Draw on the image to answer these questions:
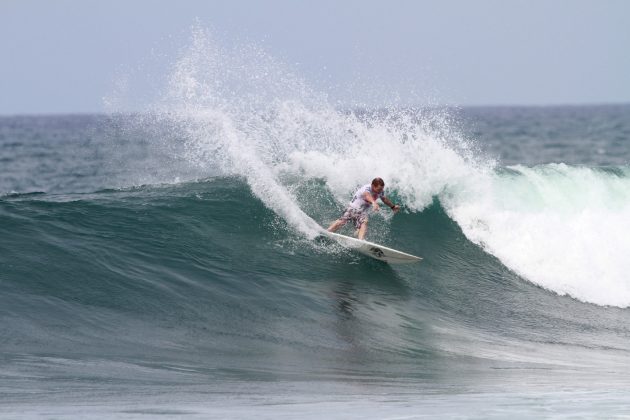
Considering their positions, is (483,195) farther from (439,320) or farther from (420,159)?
(439,320)

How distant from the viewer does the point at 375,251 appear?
47.1 feet

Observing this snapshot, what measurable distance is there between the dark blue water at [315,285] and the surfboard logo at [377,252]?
22 centimetres

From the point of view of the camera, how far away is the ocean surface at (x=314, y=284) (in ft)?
29.2

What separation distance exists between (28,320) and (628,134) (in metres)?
65.7

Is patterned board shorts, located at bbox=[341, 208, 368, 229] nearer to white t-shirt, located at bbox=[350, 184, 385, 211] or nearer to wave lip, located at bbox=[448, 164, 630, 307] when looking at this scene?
white t-shirt, located at bbox=[350, 184, 385, 211]

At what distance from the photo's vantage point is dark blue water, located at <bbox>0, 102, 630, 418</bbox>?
894cm

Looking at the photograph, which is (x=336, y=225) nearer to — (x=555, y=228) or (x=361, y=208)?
(x=361, y=208)

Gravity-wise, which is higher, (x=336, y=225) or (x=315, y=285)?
(x=336, y=225)

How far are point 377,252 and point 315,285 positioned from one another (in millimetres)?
1361

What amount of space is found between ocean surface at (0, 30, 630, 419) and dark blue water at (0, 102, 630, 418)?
0.13 ft

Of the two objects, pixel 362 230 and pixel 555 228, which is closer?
pixel 362 230

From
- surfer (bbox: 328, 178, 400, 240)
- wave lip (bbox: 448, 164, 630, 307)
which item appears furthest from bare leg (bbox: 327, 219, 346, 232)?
wave lip (bbox: 448, 164, 630, 307)

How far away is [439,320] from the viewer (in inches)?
516

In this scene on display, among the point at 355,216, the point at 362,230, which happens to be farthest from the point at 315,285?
the point at 355,216
